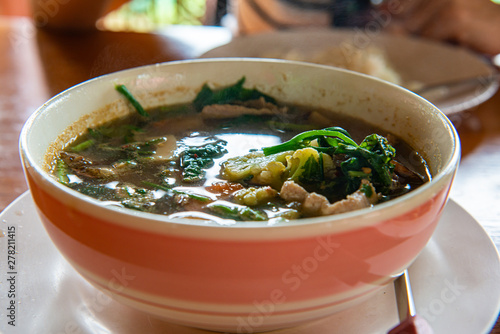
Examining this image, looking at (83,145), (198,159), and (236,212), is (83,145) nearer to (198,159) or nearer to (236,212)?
(198,159)

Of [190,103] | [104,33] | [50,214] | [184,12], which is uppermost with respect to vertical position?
[50,214]

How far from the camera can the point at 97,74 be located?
314 centimetres

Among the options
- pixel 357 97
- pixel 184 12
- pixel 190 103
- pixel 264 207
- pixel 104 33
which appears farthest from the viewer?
pixel 184 12

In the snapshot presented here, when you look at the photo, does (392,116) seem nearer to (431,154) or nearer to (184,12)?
(431,154)

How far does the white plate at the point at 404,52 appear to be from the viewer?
2.92 m

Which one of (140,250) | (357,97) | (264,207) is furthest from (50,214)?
(357,97)

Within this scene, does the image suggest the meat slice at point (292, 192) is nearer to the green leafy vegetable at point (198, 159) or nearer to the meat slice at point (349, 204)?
the meat slice at point (349, 204)

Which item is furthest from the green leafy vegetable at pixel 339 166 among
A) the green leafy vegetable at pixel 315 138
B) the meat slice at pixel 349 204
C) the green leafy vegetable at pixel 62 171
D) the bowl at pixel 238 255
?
the green leafy vegetable at pixel 62 171

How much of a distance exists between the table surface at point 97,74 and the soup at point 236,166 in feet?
1.34

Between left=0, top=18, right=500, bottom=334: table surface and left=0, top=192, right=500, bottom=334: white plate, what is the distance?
0.50ft

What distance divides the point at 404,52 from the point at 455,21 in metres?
1.38

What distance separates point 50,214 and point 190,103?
3.40ft

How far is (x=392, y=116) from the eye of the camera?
169 centimetres

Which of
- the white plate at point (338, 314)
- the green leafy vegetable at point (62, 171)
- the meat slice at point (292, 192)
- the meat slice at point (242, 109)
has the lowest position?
the white plate at point (338, 314)
